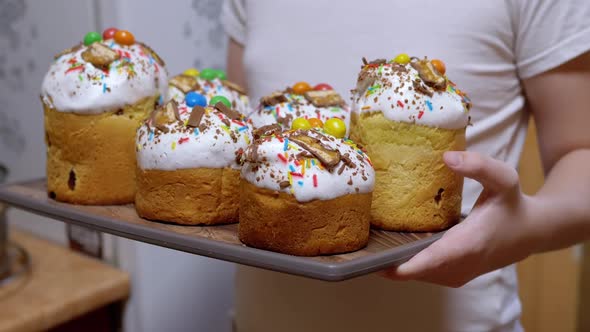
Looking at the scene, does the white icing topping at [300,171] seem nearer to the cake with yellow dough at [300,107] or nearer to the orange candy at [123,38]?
the cake with yellow dough at [300,107]

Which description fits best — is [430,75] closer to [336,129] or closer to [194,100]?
[336,129]

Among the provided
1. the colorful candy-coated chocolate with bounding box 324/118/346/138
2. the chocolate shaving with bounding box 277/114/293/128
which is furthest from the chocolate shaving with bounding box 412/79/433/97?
the chocolate shaving with bounding box 277/114/293/128

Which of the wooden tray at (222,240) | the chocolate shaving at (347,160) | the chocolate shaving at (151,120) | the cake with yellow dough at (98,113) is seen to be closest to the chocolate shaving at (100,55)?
the cake with yellow dough at (98,113)

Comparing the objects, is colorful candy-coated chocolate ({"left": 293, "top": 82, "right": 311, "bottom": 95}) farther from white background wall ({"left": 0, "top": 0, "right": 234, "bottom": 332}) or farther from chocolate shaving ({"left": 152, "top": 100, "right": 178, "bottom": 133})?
white background wall ({"left": 0, "top": 0, "right": 234, "bottom": 332})

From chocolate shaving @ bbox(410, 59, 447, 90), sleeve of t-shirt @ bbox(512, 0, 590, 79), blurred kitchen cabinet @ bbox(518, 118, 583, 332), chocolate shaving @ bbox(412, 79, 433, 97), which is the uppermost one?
sleeve of t-shirt @ bbox(512, 0, 590, 79)

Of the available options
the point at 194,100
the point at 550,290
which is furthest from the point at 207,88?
the point at 550,290
